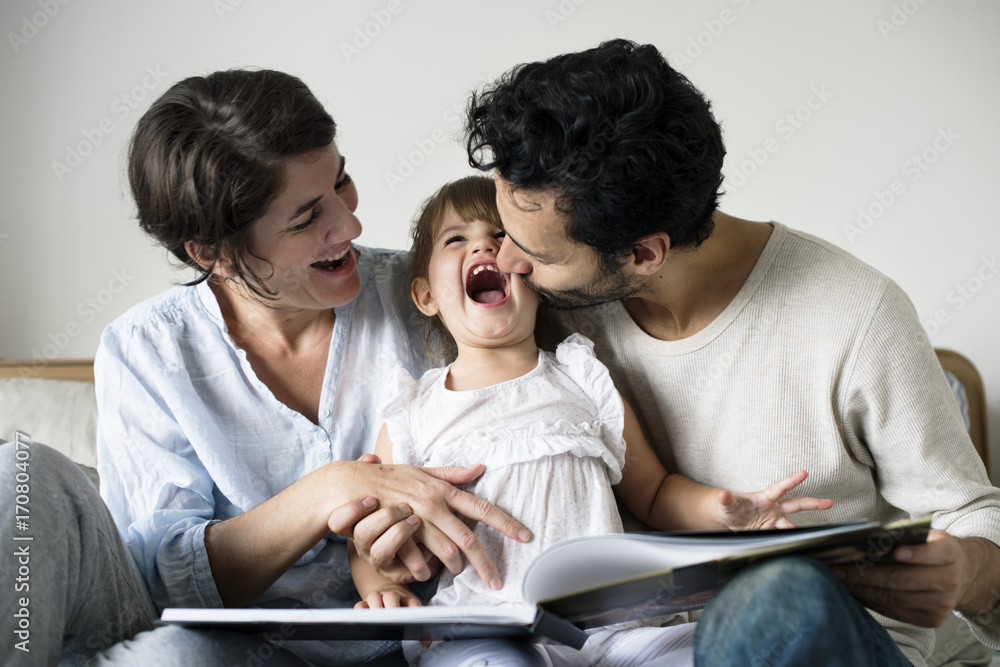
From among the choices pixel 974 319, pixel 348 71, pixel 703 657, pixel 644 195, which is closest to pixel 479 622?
pixel 703 657

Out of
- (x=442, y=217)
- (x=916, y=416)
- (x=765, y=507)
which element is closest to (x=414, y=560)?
(x=765, y=507)

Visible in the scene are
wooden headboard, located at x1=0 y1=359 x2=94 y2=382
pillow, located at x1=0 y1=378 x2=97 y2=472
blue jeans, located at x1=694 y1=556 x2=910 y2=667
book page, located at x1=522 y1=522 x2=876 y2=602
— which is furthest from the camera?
wooden headboard, located at x1=0 y1=359 x2=94 y2=382

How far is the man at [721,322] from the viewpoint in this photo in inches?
44.5

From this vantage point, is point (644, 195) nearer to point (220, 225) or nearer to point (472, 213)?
point (472, 213)

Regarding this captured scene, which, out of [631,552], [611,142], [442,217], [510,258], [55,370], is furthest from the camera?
[55,370]

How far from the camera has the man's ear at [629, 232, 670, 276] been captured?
1255 millimetres

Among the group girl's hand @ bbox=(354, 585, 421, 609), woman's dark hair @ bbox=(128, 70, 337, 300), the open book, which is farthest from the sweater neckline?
woman's dark hair @ bbox=(128, 70, 337, 300)

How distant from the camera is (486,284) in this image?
1.56m

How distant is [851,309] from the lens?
1.32 m

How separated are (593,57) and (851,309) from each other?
2.04ft

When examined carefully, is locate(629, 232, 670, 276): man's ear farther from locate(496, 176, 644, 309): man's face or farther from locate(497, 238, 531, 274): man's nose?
locate(497, 238, 531, 274): man's nose

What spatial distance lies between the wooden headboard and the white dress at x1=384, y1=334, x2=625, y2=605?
148cm

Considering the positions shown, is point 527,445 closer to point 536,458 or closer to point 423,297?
point 536,458

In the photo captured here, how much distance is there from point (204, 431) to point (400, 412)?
369 millimetres
